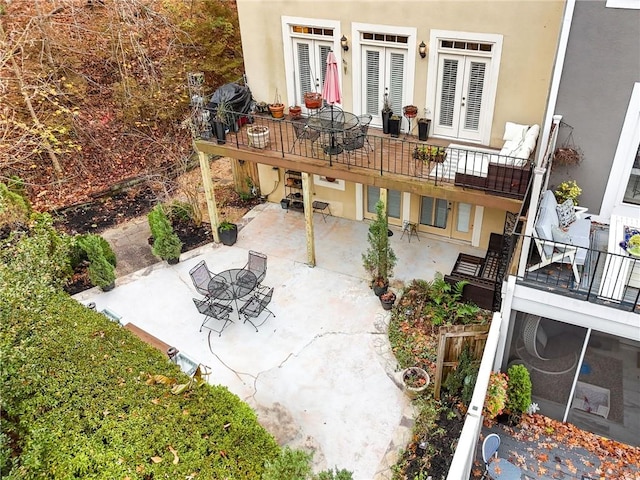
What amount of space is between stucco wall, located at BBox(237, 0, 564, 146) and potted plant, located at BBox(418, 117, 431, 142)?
357 millimetres

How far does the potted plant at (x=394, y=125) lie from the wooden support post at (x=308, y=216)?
7.47 ft

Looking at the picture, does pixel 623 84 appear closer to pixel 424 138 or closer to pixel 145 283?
pixel 424 138

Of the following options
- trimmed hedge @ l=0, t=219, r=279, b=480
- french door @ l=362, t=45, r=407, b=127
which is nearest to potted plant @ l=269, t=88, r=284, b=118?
french door @ l=362, t=45, r=407, b=127

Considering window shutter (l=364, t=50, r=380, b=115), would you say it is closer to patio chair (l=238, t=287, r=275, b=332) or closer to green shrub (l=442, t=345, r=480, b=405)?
patio chair (l=238, t=287, r=275, b=332)

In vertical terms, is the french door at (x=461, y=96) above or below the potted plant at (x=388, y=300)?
above

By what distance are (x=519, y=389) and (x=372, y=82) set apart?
734 cm

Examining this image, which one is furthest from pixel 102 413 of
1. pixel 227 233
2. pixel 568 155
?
pixel 568 155

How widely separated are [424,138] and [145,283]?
24.1 feet

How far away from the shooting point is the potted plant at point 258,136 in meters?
11.0

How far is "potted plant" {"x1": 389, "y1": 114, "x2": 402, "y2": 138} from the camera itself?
11039mm

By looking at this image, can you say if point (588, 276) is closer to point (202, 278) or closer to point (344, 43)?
point (344, 43)

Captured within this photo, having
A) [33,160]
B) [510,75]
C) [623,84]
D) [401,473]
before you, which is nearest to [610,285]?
[623,84]

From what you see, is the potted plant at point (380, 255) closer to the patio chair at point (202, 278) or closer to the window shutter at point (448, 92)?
the window shutter at point (448, 92)

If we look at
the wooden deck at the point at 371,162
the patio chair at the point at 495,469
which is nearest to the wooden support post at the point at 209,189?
the wooden deck at the point at 371,162
